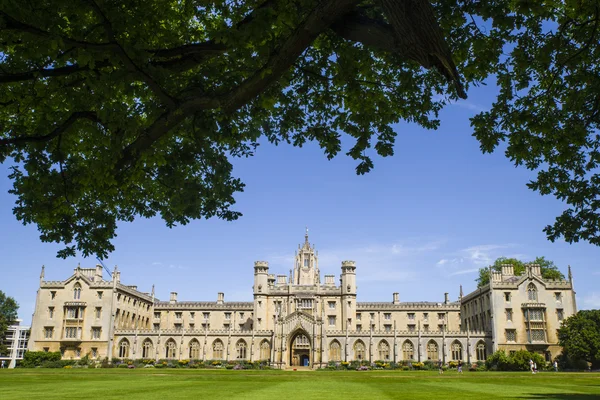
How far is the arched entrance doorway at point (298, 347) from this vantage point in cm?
6544

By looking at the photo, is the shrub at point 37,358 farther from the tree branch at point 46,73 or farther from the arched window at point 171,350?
the tree branch at point 46,73

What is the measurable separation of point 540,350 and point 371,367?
21323mm

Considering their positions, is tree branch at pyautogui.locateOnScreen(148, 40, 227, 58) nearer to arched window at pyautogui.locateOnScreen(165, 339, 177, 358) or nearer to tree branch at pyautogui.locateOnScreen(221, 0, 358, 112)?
tree branch at pyautogui.locateOnScreen(221, 0, 358, 112)

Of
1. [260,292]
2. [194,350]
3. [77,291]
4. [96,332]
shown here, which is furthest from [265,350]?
[77,291]

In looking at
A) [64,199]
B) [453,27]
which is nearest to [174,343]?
[64,199]

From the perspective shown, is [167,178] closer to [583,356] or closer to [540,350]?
[583,356]

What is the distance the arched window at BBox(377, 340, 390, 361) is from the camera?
217ft

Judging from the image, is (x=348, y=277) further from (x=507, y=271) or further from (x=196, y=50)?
(x=196, y=50)

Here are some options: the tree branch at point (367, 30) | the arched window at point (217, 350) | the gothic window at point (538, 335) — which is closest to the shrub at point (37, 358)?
the arched window at point (217, 350)

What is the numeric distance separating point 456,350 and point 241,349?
28.5 meters

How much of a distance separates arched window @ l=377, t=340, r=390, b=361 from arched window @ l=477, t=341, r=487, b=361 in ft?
37.4

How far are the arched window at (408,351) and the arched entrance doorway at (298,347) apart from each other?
12685 millimetres

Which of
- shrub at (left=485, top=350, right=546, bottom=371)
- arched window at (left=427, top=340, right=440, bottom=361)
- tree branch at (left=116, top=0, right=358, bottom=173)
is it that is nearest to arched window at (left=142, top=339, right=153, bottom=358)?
arched window at (left=427, top=340, right=440, bottom=361)

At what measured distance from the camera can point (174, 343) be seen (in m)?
68.5
